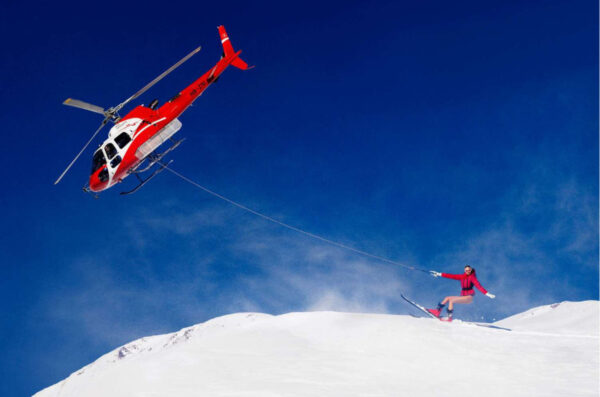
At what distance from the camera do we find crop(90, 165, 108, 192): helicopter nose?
79.8 ft

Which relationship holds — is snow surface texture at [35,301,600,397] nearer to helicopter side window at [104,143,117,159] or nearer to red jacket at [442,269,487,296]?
red jacket at [442,269,487,296]

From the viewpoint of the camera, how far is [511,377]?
12.1 m

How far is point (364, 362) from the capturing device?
13445 millimetres

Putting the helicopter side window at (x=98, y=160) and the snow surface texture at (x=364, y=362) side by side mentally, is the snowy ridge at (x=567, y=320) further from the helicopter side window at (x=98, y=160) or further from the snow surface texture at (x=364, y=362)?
the helicopter side window at (x=98, y=160)

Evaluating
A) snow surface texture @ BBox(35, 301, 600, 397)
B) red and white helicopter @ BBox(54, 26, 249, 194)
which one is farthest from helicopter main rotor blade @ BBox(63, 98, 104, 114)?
snow surface texture @ BBox(35, 301, 600, 397)

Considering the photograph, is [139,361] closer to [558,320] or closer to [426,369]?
[426,369]

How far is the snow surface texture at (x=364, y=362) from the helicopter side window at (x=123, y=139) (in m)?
12.1

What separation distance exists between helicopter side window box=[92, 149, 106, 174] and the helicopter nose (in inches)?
10.0

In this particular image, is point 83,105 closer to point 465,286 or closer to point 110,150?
point 110,150

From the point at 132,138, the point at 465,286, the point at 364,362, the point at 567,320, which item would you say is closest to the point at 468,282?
the point at 465,286

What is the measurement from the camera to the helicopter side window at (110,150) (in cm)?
2430

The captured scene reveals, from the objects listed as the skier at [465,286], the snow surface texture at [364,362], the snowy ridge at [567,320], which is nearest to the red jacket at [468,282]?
the skier at [465,286]

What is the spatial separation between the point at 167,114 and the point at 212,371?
51.6 feet

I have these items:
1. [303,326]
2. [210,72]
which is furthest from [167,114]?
[303,326]
